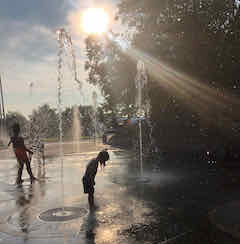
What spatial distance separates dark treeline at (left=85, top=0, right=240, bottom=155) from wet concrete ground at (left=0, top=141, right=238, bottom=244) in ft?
21.3

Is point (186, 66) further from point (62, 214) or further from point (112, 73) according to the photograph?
point (62, 214)

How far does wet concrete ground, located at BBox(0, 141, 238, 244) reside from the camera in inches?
205

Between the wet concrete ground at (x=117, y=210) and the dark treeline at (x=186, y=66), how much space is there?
21.3 ft

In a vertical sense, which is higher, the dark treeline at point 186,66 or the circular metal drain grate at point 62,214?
Answer: the dark treeline at point 186,66

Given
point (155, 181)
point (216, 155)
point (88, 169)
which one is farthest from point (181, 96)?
point (88, 169)

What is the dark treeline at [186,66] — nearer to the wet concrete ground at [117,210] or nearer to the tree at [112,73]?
the tree at [112,73]

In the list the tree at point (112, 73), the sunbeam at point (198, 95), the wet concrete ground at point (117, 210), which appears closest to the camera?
the wet concrete ground at point (117, 210)

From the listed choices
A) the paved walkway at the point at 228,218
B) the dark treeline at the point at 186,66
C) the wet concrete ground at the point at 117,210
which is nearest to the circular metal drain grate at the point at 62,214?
the wet concrete ground at the point at 117,210

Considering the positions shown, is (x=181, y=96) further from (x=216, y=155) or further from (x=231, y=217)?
(x=231, y=217)

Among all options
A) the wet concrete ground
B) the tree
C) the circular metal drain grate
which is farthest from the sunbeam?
the circular metal drain grate

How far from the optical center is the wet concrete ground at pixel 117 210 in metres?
5.20

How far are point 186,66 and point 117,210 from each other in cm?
1247

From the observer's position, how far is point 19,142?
1083cm

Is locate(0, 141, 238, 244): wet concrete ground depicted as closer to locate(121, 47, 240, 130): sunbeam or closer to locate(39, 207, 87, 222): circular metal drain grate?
locate(39, 207, 87, 222): circular metal drain grate
